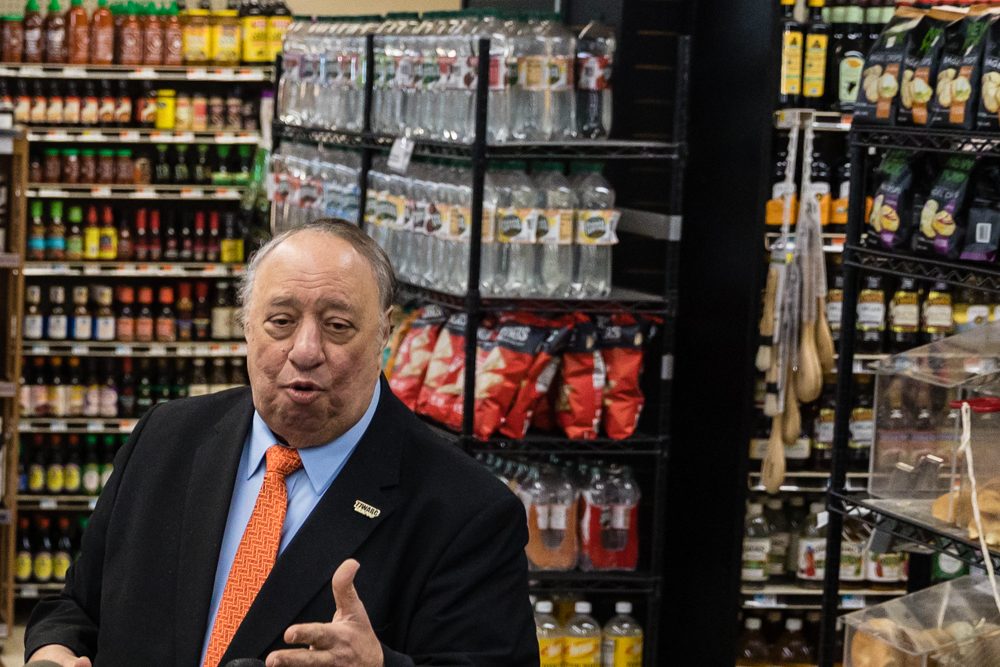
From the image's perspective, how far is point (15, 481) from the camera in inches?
228

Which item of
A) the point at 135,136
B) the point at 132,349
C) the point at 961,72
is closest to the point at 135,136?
the point at 135,136

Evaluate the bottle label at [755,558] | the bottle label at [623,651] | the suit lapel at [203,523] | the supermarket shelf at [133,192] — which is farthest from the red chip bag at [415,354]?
the supermarket shelf at [133,192]

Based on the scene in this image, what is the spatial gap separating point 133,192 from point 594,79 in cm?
345

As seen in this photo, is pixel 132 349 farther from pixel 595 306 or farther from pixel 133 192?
pixel 595 306

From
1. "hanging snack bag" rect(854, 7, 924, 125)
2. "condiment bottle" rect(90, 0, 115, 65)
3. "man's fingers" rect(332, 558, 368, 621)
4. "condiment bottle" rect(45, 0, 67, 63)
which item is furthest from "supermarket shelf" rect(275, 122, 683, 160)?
"condiment bottle" rect(45, 0, 67, 63)

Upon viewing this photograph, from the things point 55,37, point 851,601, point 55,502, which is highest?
point 55,37

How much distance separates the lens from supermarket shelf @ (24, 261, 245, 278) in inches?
268

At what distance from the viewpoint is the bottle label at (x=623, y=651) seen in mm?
4492

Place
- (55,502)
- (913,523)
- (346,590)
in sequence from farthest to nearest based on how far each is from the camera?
(55,502) → (913,523) → (346,590)

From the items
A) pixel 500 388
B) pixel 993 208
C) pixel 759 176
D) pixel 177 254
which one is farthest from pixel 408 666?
pixel 177 254

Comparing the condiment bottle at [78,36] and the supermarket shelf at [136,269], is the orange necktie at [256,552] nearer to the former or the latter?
the supermarket shelf at [136,269]

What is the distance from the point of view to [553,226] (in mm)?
4152

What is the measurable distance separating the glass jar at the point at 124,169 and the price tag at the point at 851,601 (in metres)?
3.99

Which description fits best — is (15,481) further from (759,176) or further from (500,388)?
(759,176)
